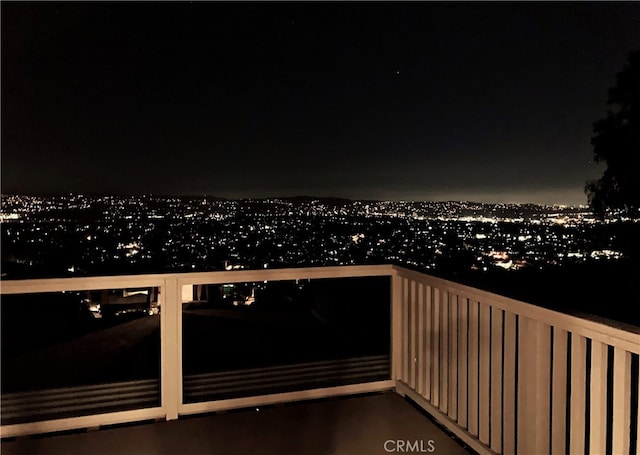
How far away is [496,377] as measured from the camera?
239 cm

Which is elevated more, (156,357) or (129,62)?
(129,62)

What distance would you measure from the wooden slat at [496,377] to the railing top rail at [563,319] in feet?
0.25

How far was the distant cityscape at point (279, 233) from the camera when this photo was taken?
16.9 ft

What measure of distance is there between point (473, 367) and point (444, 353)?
0.98 ft

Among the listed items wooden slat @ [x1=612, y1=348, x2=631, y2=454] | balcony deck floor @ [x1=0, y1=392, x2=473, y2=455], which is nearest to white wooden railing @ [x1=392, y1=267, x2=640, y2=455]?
wooden slat @ [x1=612, y1=348, x2=631, y2=454]

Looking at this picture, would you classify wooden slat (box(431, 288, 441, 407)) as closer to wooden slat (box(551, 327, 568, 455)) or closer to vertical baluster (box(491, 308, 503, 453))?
vertical baluster (box(491, 308, 503, 453))

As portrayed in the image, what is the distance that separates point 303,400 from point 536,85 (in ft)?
24.9

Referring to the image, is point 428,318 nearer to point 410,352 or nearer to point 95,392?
point 410,352

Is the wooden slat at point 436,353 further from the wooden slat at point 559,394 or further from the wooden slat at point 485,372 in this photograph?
the wooden slat at point 559,394

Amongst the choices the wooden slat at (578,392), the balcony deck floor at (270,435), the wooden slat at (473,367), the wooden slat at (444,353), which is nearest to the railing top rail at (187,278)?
the wooden slat at (444,353)

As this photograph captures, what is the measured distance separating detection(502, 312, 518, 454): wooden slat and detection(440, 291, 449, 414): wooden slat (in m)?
0.52

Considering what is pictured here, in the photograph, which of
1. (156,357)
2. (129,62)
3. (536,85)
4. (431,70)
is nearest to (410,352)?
(156,357)

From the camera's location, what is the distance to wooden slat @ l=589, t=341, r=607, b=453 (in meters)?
1.79

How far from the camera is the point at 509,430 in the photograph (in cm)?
232
